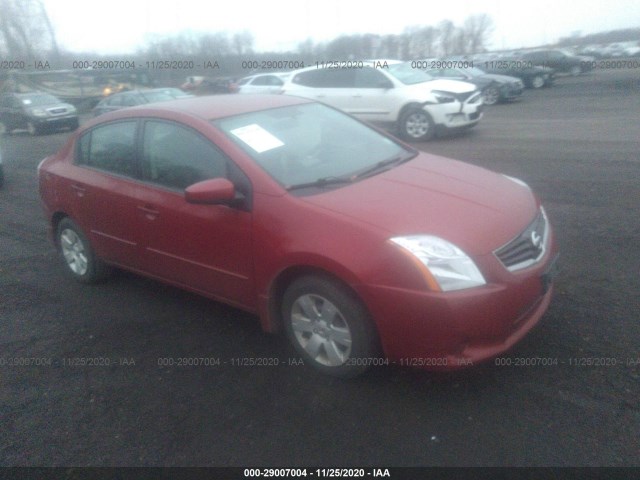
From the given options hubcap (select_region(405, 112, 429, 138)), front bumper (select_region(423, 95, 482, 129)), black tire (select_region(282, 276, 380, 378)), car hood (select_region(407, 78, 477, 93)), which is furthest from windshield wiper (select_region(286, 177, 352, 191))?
car hood (select_region(407, 78, 477, 93))

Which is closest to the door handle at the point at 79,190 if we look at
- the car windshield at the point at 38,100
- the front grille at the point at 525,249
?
the front grille at the point at 525,249

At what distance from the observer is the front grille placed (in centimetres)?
327

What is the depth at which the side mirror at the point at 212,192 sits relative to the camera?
3600mm

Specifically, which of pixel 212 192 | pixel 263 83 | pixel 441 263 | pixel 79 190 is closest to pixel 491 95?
pixel 263 83

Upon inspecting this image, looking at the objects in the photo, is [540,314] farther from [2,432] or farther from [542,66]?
[542,66]

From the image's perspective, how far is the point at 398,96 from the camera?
1259 cm

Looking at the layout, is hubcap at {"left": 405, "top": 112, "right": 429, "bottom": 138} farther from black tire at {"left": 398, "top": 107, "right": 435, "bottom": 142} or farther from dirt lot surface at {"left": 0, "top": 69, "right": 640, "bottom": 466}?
dirt lot surface at {"left": 0, "top": 69, "right": 640, "bottom": 466}

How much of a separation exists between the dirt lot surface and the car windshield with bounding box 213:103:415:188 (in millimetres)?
1253

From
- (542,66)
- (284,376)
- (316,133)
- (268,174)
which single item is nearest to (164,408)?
(284,376)

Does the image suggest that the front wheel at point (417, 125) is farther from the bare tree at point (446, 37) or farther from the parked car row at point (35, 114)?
the bare tree at point (446, 37)

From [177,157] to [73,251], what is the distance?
1871 mm

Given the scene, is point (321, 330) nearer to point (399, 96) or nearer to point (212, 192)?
point (212, 192)

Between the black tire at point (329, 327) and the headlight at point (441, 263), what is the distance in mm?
444

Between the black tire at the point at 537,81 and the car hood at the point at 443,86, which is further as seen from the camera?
the black tire at the point at 537,81
